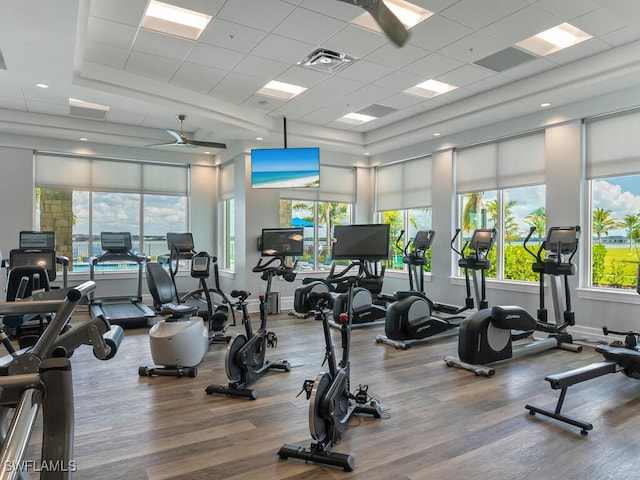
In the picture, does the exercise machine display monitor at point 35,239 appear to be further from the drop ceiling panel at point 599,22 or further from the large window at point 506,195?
the drop ceiling panel at point 599,22

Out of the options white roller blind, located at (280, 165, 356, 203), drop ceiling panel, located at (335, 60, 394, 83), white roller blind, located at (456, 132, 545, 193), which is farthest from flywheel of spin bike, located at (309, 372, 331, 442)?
white roller blind, located at (280, 165, 356, 203)

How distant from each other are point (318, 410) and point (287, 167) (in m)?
5.34

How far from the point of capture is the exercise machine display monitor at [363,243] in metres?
3.90

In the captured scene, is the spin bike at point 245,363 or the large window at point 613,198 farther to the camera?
the large window at point 613,198

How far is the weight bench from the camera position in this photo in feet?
10.2

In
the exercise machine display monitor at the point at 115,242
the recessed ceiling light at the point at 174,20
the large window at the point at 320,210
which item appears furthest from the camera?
the large window at the point at 320,210

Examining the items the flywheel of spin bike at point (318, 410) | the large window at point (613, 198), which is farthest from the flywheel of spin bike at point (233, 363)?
the large window at point (613, 198)

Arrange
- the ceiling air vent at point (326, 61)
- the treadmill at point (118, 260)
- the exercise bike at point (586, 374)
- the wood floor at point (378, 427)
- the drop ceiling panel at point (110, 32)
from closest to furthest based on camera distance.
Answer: the wood floor at point (378, 427) → the exercise bike at point (586, 374) → the drop ceiling panel at point (110, 32) → the ceiling air vent at point (326, 61) → the treadmill at point (118, 260)

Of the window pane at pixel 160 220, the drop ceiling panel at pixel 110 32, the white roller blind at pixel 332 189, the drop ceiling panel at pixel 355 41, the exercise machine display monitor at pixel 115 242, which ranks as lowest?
the exercise machine display monitor at pixel 115 242

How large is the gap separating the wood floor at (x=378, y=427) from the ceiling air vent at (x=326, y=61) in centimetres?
362

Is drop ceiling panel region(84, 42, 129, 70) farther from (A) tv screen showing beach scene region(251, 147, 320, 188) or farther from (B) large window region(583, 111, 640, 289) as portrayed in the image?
(B) large window region(583, 111, 640, 289)

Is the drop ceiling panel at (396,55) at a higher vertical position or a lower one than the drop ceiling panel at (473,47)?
higher

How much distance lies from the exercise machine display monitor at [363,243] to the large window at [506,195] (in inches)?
139

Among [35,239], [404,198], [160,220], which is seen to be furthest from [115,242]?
[404,198]
